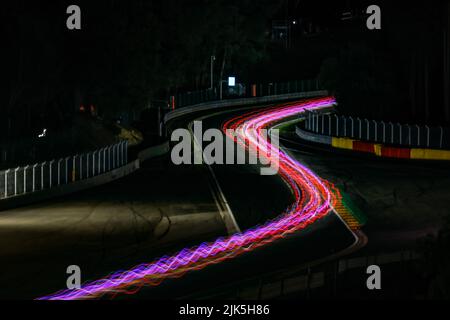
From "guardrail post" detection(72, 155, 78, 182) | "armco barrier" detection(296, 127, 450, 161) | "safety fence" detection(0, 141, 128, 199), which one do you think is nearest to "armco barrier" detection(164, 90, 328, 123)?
"armco barrier" detection(296, 127, 450, 161)

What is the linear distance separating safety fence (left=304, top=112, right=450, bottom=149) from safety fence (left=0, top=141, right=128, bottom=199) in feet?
74.2

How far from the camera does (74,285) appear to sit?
19859 mm

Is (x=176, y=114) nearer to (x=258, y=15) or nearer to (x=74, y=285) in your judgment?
(x=258, y=15)

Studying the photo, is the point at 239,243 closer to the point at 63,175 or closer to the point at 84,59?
the point at 63,175

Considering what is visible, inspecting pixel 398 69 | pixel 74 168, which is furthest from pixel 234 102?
pixel 74 168

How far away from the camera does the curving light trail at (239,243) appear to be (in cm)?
1952

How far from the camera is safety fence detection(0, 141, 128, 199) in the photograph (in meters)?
35.7

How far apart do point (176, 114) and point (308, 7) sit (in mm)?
72467

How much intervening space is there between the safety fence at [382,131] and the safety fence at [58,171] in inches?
891

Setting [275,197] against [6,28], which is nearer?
[275,197]

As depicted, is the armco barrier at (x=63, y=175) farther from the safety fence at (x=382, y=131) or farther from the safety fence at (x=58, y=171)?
the safety fence at (x=382, y=131)

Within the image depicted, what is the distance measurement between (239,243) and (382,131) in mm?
40058
